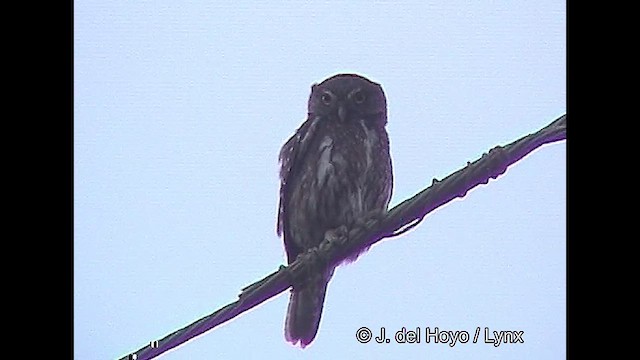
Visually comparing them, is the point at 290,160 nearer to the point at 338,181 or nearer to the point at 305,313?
the point at 338,181

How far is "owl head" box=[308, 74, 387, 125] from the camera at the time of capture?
7.34ft

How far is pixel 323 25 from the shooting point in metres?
2.27

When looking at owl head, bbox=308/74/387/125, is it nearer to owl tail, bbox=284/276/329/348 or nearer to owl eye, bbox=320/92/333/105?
owl eye, bbox=320/92/333/105

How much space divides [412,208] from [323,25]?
46 centimetres

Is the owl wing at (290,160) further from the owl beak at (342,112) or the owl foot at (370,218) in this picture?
the owl foot at (370,218)

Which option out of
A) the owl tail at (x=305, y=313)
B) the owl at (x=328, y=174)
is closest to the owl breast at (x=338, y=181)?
the owl at (x=328, y=174)

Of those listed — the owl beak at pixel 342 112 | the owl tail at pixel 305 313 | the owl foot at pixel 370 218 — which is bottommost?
the owl tail at pixel 305 313

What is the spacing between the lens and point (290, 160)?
2262mm

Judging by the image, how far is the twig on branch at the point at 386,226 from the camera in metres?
2.24

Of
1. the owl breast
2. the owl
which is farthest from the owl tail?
the owl breast

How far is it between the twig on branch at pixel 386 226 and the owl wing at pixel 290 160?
0.12 metres

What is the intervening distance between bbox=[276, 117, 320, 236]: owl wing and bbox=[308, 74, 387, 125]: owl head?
5 cm
